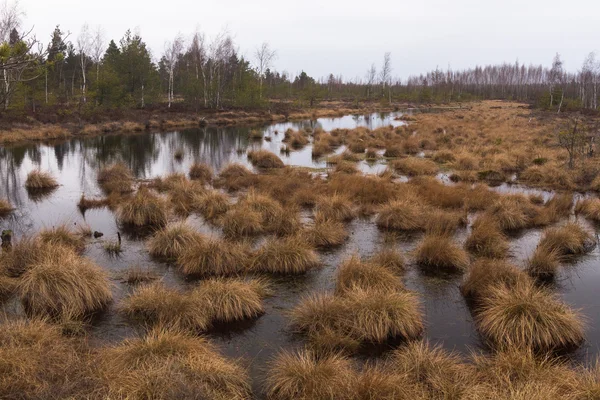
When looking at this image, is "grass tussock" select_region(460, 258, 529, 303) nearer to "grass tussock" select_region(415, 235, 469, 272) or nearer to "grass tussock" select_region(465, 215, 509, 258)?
"grass tussock" select_region(415, 235, 469, 272)

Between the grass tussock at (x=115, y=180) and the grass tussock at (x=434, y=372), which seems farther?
the grass tussock at (x=115, y=180)

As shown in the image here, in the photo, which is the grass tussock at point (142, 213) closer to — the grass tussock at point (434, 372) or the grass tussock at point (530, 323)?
the grass tussock at point (434, 372)

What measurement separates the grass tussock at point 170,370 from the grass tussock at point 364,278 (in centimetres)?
285

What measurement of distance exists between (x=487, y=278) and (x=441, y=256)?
1.48m

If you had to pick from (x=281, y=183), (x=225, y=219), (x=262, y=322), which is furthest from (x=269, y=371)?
(x=281, y=183)

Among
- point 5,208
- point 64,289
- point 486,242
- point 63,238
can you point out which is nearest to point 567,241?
point 486,242

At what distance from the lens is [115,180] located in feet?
60.3

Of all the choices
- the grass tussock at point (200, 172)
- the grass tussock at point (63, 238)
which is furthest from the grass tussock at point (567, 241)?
the grass tussock at point (200, 172)

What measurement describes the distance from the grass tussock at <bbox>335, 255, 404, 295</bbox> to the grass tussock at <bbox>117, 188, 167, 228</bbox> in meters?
6.76

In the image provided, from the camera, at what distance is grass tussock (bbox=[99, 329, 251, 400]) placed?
189 inches

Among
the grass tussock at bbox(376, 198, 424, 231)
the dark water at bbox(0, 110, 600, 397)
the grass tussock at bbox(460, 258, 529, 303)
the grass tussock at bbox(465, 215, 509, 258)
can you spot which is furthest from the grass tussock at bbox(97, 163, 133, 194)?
the grass tussock at bbox(460, 258, 529, 303)

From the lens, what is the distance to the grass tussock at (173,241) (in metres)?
10.5

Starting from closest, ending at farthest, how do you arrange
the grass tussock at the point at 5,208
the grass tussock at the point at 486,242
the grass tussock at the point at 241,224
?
1. the grass tussock at the point at 486,242
2. the grass tussock at the point at 241,224
3. the grass tussock at the point at 5,208

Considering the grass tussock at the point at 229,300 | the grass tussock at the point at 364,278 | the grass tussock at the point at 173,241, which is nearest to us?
the grass tussock at the point at 229,300
